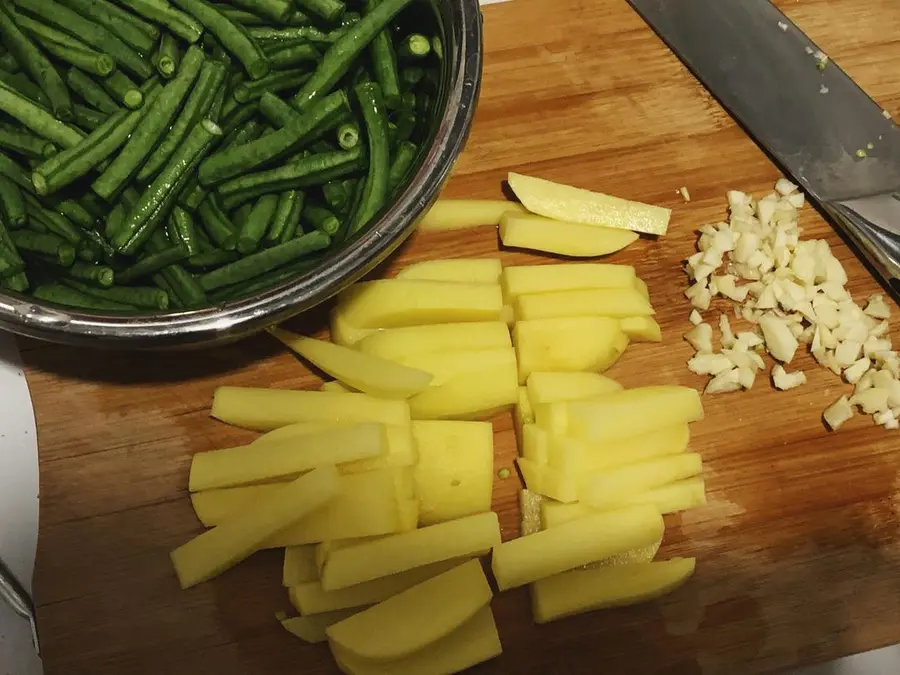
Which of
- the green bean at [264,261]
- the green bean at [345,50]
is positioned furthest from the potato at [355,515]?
the green bean at [345,50]

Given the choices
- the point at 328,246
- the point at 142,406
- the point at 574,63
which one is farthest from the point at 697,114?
the point at 142,406

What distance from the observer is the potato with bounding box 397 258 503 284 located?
236 cm

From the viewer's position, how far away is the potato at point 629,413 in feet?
6.94

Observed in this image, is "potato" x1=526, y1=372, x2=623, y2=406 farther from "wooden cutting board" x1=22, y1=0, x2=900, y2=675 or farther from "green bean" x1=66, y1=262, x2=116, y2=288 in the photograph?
"green bean" x1=66, y1=262, x2=116, y2=288

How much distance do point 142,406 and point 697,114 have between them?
2.04 meters

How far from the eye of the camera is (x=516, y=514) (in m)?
2.25

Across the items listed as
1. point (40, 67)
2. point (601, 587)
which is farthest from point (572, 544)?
point (40, 67)

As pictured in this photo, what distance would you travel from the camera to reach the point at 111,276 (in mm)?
1998

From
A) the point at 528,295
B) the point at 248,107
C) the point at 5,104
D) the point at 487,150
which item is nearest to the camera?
the point at 5,104

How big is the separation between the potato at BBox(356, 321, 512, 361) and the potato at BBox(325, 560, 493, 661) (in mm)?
585

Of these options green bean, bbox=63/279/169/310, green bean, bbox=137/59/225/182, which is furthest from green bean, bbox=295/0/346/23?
green bean, bbox=63/279/169/310

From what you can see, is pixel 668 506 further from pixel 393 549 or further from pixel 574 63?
pixel 574 63

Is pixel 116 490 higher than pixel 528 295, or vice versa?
pixel 528 295

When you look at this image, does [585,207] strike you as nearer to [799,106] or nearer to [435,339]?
[435,339]
